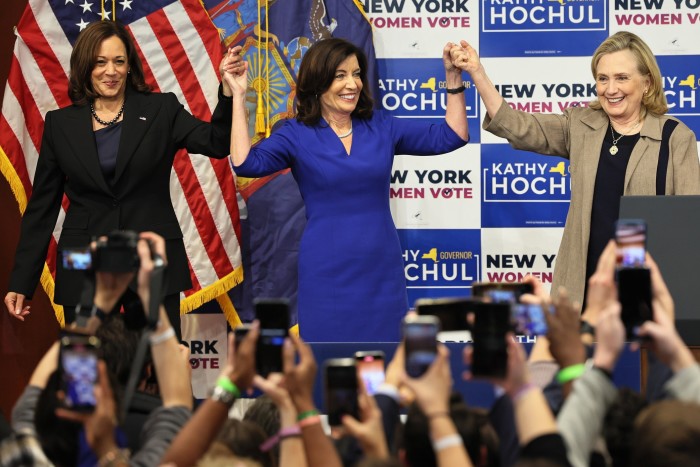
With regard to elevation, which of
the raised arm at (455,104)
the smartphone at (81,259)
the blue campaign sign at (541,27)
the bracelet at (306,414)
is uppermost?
the blue campaign sign at (541,27)

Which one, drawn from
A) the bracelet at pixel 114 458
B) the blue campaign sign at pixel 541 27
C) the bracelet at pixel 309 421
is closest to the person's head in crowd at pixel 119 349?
the bracelet at pixel 114 458

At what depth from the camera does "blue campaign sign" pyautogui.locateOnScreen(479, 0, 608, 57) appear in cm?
552

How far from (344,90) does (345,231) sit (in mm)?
534

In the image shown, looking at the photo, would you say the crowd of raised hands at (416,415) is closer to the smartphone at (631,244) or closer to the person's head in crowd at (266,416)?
the smartphone at (631,244)

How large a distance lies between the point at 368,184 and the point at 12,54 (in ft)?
7.43

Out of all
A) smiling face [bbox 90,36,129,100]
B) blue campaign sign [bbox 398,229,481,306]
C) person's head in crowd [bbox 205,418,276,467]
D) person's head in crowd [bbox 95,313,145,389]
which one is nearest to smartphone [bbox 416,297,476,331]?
person's head in crowd [bbox 205,418,276,467]

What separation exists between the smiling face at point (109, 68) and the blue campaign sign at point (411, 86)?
5.37 ft

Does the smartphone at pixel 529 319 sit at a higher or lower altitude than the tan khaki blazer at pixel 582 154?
lower

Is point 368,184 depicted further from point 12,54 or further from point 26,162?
point 12,54

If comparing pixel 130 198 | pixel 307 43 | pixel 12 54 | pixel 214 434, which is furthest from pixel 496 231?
pixel 214 434

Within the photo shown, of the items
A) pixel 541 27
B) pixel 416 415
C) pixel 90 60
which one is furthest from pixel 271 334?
pixel 541 27

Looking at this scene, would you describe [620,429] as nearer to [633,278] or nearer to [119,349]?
[633,278]

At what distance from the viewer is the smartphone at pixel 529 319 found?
90.7 inches

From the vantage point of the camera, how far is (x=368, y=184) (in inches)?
169
